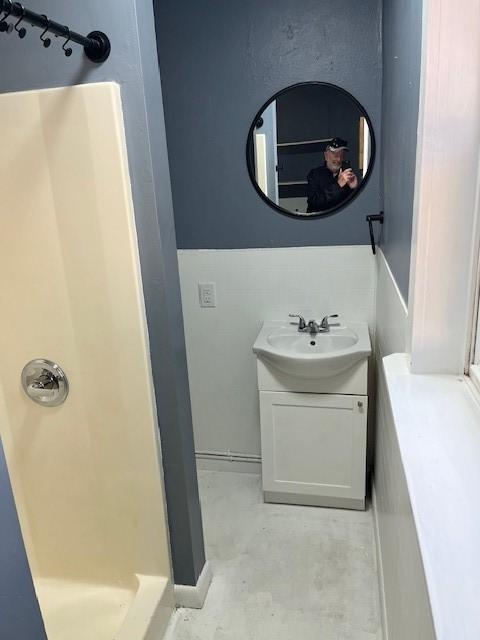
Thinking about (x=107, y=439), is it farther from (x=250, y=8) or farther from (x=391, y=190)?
(x=250, y=8)

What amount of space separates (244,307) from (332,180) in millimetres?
705

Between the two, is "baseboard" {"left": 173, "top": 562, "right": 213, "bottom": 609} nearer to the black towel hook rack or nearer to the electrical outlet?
the electrical outlet

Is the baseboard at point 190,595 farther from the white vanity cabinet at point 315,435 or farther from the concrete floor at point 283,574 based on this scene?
the white vanity cabinet at point 315,435

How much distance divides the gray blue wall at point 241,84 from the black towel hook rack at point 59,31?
0.94m

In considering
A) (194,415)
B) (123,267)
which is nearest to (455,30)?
(123,267)

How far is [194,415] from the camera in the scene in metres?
2.53

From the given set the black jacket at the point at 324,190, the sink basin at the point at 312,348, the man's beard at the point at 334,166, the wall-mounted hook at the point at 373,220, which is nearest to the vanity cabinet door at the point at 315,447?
the sink basin at the point at 312,348

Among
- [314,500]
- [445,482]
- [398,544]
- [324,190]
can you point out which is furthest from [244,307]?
[445,482]

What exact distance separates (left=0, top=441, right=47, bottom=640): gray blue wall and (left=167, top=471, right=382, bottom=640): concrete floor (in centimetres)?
99

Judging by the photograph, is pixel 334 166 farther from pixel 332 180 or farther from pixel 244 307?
pixel 244 307

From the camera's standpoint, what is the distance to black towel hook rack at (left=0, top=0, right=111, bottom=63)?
0.98m

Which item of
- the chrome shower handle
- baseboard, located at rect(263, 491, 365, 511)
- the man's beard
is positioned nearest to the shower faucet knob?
the chrome shower handle

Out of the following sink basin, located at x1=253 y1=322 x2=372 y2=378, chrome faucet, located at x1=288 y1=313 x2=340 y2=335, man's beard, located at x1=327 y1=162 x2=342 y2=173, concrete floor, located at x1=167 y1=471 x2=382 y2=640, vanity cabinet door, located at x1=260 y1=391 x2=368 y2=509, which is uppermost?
man's beard, located at x1=327 y1=162 x2=342 y2=173

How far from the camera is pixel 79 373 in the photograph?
1502 millimetres
